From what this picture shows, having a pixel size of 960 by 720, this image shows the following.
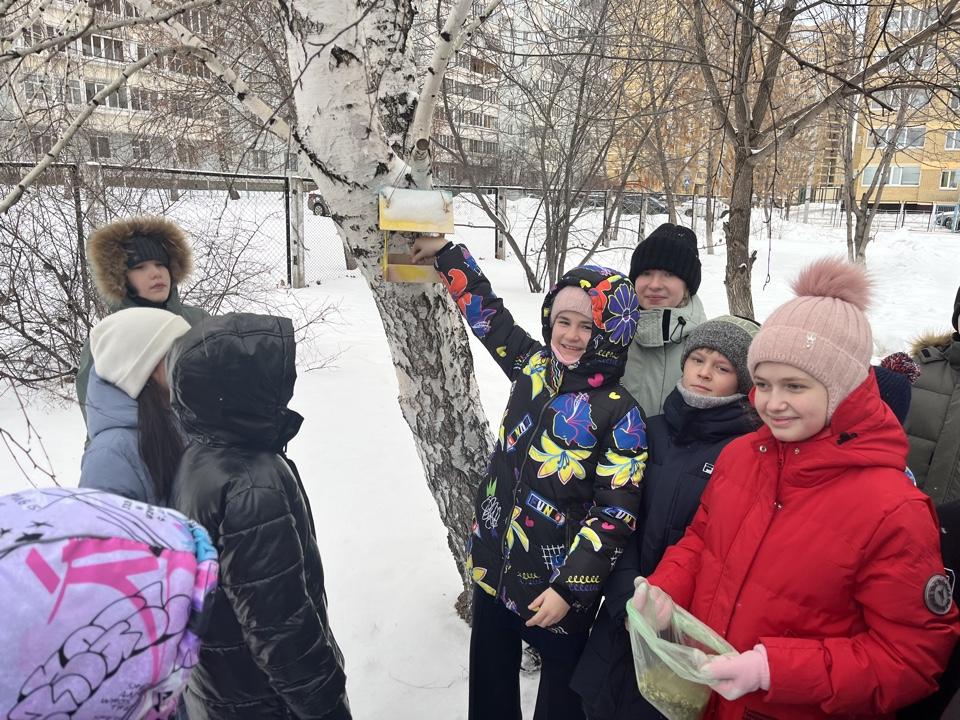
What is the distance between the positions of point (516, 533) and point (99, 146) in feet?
18.0

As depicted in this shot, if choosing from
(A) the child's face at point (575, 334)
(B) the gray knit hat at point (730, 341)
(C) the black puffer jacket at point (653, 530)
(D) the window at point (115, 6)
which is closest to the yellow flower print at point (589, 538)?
(C) the black puffer jacket at point (653, 530)

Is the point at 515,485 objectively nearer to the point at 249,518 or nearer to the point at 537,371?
the point at 537,371

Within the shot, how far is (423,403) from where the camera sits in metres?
2.36

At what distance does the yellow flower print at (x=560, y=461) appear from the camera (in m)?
1.64

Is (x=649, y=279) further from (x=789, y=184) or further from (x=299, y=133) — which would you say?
(x=789, y=184)

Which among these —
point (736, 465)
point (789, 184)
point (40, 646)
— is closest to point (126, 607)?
point (40, 646)

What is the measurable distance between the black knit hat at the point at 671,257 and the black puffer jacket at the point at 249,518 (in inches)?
49.3

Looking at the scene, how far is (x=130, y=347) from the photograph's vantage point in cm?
169

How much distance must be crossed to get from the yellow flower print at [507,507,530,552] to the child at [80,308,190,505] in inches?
39.1

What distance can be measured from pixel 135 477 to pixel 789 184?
914 inches

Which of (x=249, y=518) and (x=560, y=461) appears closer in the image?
(x=249, y=518)

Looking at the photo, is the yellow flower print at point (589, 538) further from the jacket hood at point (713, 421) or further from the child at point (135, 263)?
the child at point (135, 263)

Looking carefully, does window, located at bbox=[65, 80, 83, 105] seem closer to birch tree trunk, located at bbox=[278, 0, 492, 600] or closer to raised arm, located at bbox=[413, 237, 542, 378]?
birch tree trunk, located at bbox=[278, 0, 492, 600]

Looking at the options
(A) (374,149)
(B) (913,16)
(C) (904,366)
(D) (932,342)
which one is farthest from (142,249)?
(B) (913,16)
